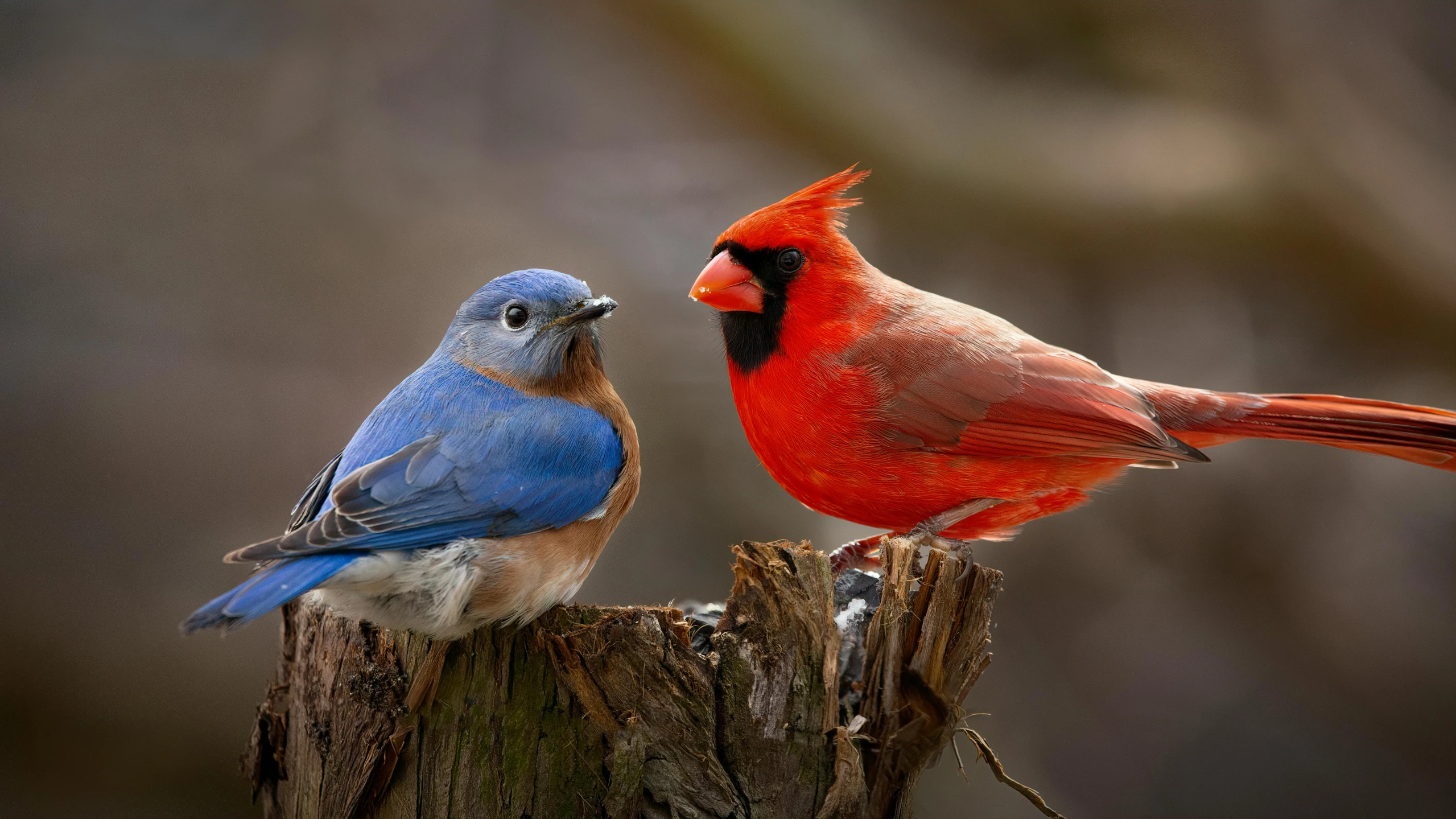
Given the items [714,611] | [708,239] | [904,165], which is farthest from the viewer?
[708,239]

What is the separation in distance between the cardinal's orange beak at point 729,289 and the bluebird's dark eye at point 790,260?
107 millimetres

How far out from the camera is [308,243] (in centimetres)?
554

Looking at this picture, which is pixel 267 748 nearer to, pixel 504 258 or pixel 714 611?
pixel 714 611

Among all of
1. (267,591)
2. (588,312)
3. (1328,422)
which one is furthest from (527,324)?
(1328,422)

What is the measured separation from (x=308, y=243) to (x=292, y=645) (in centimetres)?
315

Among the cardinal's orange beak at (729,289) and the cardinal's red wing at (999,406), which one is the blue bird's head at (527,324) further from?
the cardinal's red wing at (999,406)

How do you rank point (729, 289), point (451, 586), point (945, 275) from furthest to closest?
point (945, 275)
point (729, 289)
point (451, 586)

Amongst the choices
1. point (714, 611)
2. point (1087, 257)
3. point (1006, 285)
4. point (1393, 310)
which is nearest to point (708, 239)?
point (1006, 285)

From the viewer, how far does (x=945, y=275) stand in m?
5.49

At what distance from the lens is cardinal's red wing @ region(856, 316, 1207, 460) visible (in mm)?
3119

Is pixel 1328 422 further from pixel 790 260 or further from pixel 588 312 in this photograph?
pixel 588 312

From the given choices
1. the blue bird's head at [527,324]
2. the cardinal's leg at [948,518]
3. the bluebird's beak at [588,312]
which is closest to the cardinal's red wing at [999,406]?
the cardinal's leg at [948,518]

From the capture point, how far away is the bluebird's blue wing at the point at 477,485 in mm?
2346

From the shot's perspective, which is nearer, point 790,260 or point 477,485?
point 477,485
